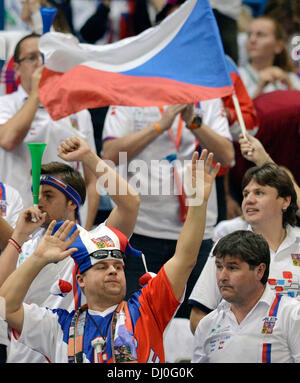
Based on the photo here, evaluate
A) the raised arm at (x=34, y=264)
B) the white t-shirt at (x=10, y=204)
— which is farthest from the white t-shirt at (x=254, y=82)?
the raised arm at (x=34, y=264)

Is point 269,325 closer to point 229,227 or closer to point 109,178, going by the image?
point 109,178

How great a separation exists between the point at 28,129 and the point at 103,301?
202 cm

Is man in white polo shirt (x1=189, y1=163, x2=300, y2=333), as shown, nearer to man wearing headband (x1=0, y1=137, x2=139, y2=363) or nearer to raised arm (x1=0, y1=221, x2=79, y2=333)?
man wearing headband (x1=0, y1=137, x2=139, y2=363)

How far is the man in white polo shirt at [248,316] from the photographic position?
4984mm

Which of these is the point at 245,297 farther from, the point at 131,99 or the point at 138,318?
the point at 131,99

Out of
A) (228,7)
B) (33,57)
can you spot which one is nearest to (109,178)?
(33,57)

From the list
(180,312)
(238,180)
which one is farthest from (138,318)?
(238,180)

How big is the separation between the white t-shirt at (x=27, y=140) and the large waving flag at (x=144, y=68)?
0.41 meters

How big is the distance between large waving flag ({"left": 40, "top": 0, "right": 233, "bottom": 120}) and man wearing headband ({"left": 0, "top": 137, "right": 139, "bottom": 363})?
29.0 inches

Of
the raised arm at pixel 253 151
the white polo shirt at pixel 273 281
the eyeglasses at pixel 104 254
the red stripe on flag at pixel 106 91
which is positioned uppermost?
the red stripe on flag at pixel 106 91

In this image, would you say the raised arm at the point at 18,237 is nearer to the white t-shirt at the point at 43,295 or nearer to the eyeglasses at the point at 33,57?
the white t-shirt at the point at 43,295

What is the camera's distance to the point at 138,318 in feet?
15.8

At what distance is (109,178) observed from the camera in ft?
17.4
